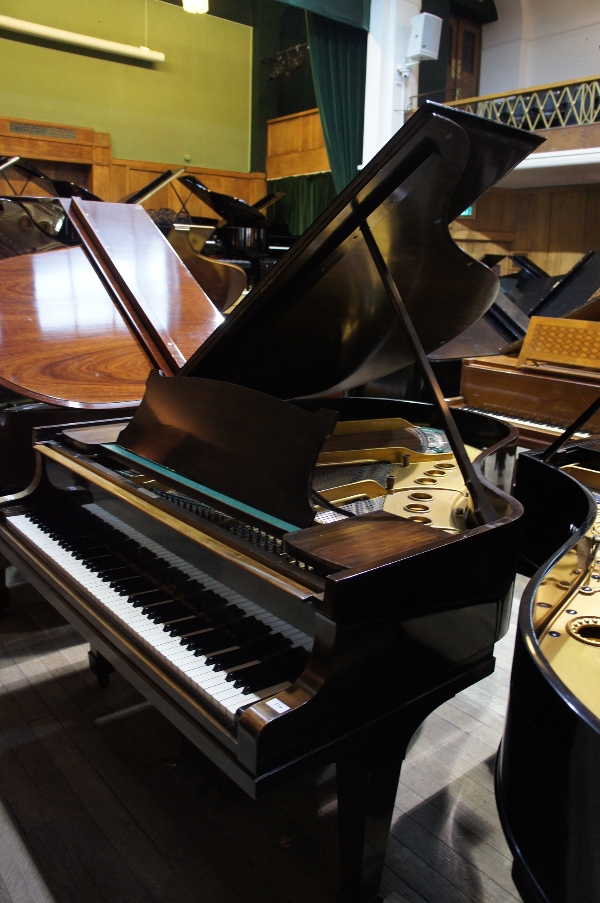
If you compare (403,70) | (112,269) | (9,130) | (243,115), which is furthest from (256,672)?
(243,115)

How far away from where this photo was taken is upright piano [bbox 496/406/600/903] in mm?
1105

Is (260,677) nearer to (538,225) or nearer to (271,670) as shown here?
(271,670)

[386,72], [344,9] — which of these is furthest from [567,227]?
[344,9]

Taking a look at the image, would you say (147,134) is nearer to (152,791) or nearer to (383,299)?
(383,299)

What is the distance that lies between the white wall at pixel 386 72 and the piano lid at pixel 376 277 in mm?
8451

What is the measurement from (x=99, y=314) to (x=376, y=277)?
3.89 ft

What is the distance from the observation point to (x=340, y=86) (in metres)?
10.8

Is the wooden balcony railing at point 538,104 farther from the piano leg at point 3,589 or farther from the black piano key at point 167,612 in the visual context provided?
the black piano key at point 167,612

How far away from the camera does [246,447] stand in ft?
5.74

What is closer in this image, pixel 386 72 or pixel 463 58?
pixel 386 72

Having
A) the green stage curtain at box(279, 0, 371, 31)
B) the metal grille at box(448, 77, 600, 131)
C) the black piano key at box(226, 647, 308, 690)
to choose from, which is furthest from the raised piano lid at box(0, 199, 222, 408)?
the green stage curtain at box(279, 0, 371, 31)

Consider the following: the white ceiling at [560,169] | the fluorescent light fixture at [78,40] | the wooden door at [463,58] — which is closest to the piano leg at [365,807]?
the white ceiling at [560,169]

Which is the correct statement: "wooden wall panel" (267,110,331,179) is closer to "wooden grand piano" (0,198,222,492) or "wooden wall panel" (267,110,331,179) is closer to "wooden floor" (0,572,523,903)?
"wooden grand piano" (0,198,222,492)

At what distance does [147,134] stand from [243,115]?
210 centimetres
